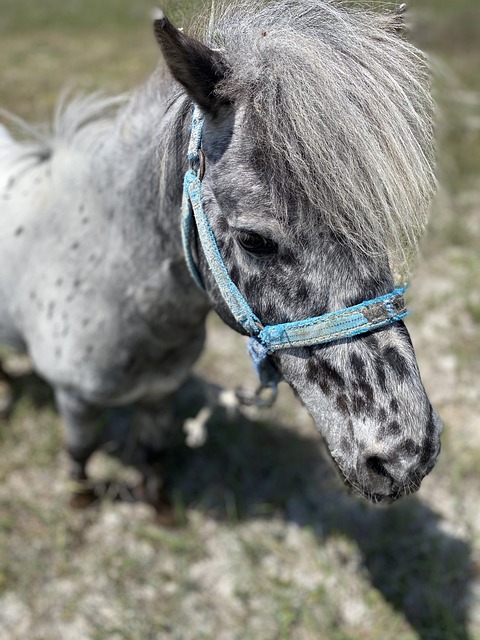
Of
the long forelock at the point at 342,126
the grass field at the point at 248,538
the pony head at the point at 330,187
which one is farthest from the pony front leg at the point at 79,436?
the long forelock at the point at 342,126

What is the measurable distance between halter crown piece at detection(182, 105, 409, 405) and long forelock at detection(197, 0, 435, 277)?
140 mm

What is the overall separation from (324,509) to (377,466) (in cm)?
167

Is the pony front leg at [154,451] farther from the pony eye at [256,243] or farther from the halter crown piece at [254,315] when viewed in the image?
the pony eye at [256,243]

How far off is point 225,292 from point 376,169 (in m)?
0.51

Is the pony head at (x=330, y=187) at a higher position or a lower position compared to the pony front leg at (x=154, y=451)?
higher

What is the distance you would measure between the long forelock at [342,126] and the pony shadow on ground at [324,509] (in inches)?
66.1

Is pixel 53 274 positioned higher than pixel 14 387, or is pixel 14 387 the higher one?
pixel 53 274

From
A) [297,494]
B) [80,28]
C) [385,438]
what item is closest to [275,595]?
[297,494]

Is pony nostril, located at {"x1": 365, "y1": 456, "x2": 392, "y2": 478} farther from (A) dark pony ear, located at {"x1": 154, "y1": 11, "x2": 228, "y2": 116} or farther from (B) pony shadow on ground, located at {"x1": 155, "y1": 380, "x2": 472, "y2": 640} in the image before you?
(B) pony shadow on ground, located at {"x1": 155, "y1": 380, "x2": 472, "y2": 640}

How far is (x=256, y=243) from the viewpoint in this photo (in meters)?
1.39

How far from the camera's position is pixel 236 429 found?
336cm

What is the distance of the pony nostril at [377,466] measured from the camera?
4.64 feet

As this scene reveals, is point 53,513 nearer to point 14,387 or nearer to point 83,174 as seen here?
point 14,387

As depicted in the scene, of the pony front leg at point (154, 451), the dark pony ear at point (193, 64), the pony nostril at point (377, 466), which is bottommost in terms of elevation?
the pony front leg at point (154, 451)
